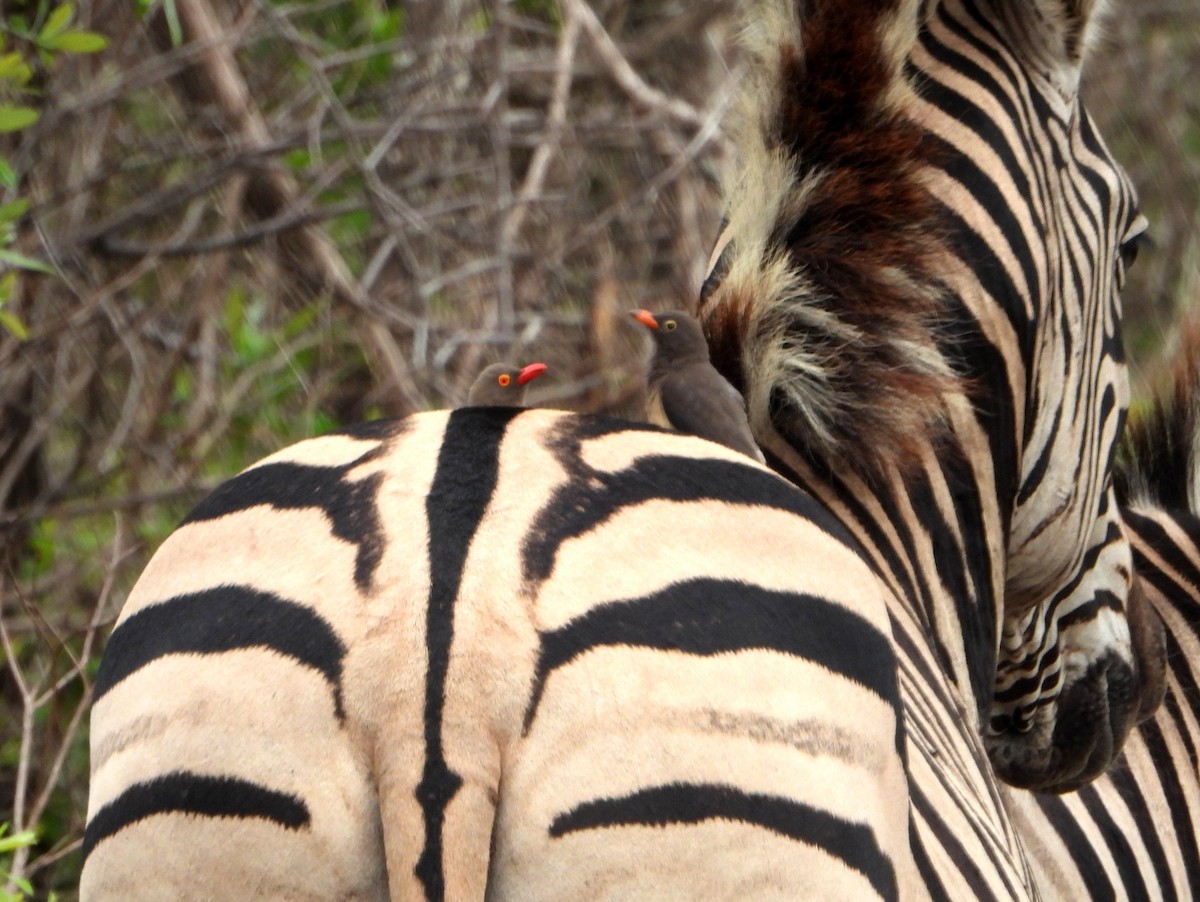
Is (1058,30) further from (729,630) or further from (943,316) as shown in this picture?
(729,630)

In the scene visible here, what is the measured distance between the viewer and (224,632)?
1.44 meters

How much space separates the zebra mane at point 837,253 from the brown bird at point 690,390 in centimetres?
4

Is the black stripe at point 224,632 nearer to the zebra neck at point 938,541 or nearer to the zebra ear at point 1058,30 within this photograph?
the zebra neck at point 938,541

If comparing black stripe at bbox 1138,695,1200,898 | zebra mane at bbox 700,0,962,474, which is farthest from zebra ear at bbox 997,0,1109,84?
black stripe at bbox 1138,695,1200,898

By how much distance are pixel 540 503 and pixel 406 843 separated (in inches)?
14.2

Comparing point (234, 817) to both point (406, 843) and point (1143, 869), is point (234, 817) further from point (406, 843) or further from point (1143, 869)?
point (1143, 869)

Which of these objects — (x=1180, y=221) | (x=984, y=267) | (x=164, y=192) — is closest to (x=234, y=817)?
(x=984, y=267)

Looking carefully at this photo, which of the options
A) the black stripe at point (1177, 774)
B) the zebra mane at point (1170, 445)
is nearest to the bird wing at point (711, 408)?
the black stripe at point (1177, 774)

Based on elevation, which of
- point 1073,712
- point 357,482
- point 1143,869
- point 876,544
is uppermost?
point 357,482

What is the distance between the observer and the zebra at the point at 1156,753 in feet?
9.66

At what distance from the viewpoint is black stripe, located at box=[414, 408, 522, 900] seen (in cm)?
131

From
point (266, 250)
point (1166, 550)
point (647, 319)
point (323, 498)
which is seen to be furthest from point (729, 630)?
point (266, 250)

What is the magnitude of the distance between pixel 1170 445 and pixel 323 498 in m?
2.89

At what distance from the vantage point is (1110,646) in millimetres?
2906
